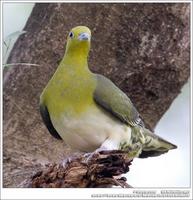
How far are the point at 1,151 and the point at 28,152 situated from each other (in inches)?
6.6

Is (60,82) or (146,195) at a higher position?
(60,82)

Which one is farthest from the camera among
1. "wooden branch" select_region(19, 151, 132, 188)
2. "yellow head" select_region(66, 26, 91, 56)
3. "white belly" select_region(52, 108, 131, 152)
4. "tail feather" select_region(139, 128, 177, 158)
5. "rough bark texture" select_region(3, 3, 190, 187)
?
"rough bark texture" select_region(3, 3, 190, 187)

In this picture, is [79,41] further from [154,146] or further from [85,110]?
[154,146]

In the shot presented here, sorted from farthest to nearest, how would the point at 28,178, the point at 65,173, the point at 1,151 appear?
the point at 1,151 → the point at 28,178 → the point at 65,173

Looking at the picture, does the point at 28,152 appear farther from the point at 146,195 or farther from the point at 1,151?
the point at 146,195

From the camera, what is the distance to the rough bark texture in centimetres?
379

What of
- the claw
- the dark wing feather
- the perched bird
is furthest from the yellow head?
the claw

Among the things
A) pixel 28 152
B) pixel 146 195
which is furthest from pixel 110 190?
pixel 28 152

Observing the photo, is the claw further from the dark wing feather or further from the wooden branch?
the dark wing feather

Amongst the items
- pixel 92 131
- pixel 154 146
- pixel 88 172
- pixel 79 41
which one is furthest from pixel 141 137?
pixel 79 41

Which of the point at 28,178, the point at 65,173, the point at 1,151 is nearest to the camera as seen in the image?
the point at 65,173

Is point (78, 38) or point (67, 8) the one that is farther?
point (67, 8)

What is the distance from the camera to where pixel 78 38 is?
3441 mm

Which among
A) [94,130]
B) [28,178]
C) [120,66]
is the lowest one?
[28,178]
